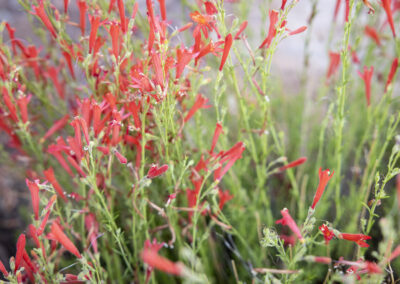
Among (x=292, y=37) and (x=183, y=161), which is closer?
(x=183, y=161)

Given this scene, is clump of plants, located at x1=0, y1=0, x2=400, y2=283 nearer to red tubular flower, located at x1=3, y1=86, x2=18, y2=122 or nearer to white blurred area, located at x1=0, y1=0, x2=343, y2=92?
red tubular flower, located at x1=3, y1=86, x2=18, y2=122

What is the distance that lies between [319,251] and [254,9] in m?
1.98

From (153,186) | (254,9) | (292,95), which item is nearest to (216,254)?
(153,186)

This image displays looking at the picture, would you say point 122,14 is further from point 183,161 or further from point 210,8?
point 183,161

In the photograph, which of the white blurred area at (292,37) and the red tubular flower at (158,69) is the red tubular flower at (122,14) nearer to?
the red tubular flower at (158,69)

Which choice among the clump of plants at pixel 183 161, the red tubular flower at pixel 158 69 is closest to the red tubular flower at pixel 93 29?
the clump of plants at pixel 183 161

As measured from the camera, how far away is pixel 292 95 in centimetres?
208

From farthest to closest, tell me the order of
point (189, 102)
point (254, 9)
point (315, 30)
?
point (254, 9)
point (315, 30)
point (189, 102)

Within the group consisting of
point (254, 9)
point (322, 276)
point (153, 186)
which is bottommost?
point (322, 276)

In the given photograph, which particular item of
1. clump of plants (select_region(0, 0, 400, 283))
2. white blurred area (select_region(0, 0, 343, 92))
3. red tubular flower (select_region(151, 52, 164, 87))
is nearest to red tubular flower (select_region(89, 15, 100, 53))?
clump of plants (select_region(0, 0, 400, 283))

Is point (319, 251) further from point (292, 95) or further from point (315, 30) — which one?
point (315, 30)

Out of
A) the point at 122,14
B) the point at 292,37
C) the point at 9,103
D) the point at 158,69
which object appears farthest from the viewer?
the point at 292,37

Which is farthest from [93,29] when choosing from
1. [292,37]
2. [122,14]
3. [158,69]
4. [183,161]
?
[292,37]

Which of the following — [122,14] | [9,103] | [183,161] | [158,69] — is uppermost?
[122,14]
